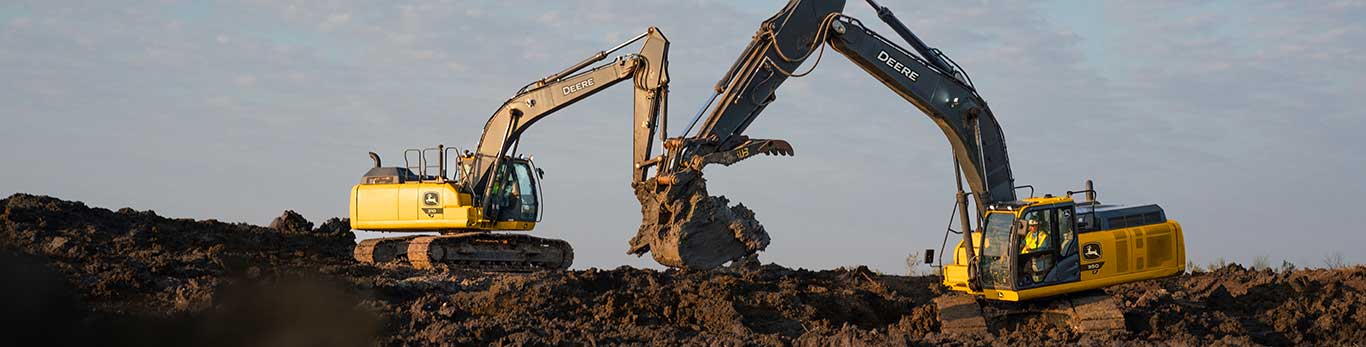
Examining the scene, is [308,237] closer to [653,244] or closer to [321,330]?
[653,244]

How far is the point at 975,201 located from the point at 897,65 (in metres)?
1.87

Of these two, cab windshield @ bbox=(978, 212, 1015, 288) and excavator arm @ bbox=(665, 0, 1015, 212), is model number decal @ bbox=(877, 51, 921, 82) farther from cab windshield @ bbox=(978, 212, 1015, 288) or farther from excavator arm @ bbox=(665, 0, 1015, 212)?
cab windshield @ bbox=(978, 212, 1015, 288)

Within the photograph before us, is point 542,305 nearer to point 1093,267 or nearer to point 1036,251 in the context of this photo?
point 1036,251

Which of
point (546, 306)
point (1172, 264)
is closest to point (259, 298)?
point (546, 306)

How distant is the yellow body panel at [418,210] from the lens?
20828 millimetres

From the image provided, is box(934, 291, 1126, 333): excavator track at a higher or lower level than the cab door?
lower

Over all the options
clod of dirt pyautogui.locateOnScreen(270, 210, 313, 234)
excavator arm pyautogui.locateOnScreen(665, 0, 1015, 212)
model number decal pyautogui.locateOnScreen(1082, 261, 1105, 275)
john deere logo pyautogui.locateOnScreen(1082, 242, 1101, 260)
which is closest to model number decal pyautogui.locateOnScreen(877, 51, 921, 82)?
excavator arm pyautogui.locateOnScreen(665, 0, 1015, 212)

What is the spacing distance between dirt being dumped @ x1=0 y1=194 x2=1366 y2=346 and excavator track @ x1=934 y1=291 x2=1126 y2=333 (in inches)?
5.5

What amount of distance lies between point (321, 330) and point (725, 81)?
23.9ft

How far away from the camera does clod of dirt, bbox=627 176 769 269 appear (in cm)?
1742

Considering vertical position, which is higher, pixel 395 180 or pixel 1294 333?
pixel 395 180

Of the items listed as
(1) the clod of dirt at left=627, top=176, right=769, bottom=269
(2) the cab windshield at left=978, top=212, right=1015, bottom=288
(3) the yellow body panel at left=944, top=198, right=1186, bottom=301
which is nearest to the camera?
(2) the cab windshield at left=978, top=212, right=1015, bottom=288

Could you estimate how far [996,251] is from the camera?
14.2m

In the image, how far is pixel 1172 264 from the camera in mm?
15023
